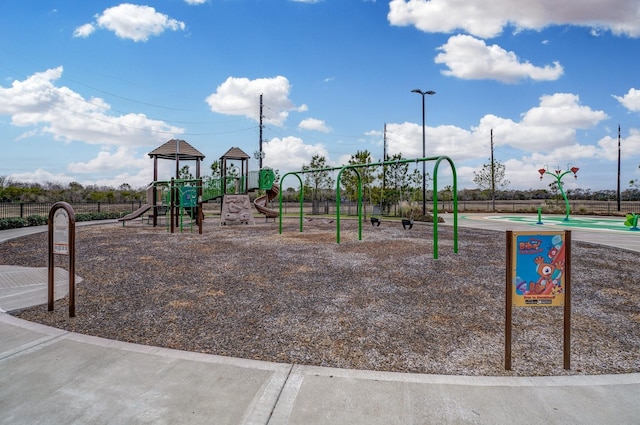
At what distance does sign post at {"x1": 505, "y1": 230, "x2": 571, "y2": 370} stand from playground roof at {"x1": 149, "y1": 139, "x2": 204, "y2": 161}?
2161cm

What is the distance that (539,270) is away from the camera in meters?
3.54

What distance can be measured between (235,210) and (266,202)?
475cm

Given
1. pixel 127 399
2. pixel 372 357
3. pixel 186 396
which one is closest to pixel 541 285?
pixel 372 357

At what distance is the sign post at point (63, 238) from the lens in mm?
4879

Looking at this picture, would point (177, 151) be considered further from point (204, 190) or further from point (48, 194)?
point (48, 194)

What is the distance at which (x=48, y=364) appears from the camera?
3.37 m

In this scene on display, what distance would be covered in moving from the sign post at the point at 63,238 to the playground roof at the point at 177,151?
18.2 m

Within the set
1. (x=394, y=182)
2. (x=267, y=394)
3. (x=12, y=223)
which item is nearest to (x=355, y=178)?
(x=394, y=182)

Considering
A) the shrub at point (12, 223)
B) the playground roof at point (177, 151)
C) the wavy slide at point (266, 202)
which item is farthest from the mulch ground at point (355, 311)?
the wavy slide at point (266, 202)

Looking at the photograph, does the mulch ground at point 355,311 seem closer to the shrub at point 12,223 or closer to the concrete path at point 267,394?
the concrete path at point 267,394

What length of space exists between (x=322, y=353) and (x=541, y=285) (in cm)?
210

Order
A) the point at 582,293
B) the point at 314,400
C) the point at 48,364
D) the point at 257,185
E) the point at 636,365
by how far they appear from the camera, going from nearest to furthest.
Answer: the point at 314,400 < the point at 48,364 < the point at 636,365 < the point at 582,293 < the point at 257,185

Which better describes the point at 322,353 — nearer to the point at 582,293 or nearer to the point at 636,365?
the point at 636,365

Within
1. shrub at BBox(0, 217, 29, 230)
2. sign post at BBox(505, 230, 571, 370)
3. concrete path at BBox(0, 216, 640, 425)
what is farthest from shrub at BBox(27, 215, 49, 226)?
sign post at BBox(505, 230, 571, 370)
